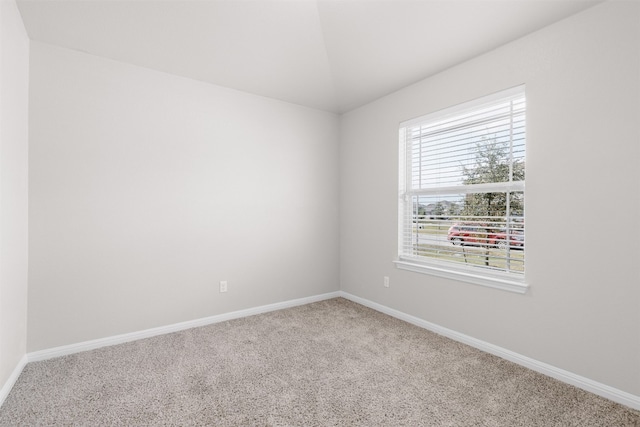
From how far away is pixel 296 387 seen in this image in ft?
6.63

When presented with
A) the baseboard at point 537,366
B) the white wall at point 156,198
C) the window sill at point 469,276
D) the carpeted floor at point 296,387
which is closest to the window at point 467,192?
the window sill at point 469,276

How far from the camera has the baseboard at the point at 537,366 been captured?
6.11 feet

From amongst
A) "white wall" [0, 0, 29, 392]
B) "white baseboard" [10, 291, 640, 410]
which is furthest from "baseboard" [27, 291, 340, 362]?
"white wall" [0, 0, 29, 392]

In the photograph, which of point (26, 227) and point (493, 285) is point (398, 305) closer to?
point (493, 285)

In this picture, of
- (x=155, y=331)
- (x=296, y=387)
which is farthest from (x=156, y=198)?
(x=296, y=387)

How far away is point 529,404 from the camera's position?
1840 mm

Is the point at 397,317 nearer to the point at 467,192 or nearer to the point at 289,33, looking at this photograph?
the point at 467,192

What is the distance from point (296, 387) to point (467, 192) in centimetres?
207

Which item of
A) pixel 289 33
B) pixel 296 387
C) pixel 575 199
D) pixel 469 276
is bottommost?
pixel 296 387

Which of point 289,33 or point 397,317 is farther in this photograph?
point 397,317

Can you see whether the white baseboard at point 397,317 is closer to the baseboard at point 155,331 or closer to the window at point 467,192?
the baseboard at point 155,331

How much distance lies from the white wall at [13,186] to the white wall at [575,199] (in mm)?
3178

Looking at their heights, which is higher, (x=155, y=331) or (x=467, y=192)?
(x=467, y=192)

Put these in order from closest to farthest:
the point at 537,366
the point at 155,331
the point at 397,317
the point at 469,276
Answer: the point at 537,366
the point at 469,276
the point at 155,331
the point at 397,317
